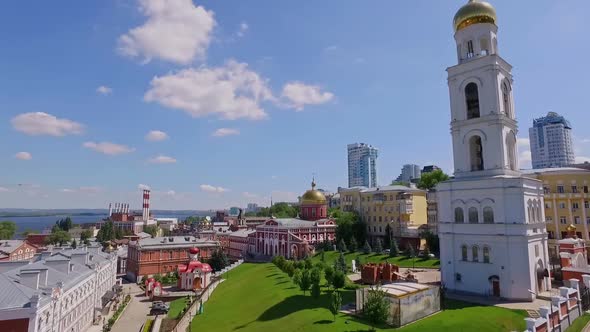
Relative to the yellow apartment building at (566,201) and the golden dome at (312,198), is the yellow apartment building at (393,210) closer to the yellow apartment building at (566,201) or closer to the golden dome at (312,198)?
the golden dome at (312,198)

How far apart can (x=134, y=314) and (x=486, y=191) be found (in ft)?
116

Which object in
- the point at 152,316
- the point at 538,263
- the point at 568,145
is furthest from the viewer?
the point at 568,145

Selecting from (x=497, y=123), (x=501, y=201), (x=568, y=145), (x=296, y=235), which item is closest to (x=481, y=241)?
(x=501, y=201)

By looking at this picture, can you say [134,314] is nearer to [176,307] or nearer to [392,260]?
[176,307]

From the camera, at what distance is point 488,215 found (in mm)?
28031

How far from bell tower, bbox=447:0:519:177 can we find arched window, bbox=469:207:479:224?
9.14 feet

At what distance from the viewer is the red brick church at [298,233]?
61.0 m

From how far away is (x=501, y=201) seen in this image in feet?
89.8

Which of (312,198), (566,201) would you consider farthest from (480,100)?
(312,198)

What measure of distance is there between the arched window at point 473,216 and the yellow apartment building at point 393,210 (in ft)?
77.2

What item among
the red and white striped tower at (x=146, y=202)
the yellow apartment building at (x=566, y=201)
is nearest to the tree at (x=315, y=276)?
the yellow apartment building at (x=566, y=201)

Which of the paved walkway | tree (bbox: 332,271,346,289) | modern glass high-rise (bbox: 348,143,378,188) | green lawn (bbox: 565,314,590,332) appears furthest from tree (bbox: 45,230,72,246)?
modern glass high-rise (bbox: 348,143,378,188)

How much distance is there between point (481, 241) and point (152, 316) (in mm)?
31462

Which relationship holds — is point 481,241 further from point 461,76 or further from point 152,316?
point 152,316
